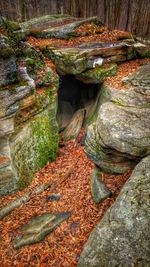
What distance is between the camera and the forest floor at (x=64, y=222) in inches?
235

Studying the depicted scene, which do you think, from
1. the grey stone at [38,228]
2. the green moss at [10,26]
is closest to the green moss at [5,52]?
the green moss at [10,26]

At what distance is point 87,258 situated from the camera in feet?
16.6

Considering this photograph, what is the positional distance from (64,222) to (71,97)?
6.46 m

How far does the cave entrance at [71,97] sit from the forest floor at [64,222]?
124 inches

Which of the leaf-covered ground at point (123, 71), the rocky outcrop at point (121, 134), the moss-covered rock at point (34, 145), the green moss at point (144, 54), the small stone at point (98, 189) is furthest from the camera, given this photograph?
the green moss at point (144, 54)

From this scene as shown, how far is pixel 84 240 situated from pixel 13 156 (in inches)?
117

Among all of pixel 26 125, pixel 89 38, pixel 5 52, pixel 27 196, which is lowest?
pixel 27 196

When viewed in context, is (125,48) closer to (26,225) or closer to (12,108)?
(12,108)

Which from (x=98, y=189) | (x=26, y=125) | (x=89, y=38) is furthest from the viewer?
(x=89, y=38)

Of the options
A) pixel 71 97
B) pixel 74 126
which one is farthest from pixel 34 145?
pixel 71 97

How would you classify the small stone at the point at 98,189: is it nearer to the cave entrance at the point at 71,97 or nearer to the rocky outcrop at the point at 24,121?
the rocky outcrop at the point at 24,121

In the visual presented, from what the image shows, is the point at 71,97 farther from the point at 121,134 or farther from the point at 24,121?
the point at 121,134

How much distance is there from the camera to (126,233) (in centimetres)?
482

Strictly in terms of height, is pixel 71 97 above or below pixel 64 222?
above
